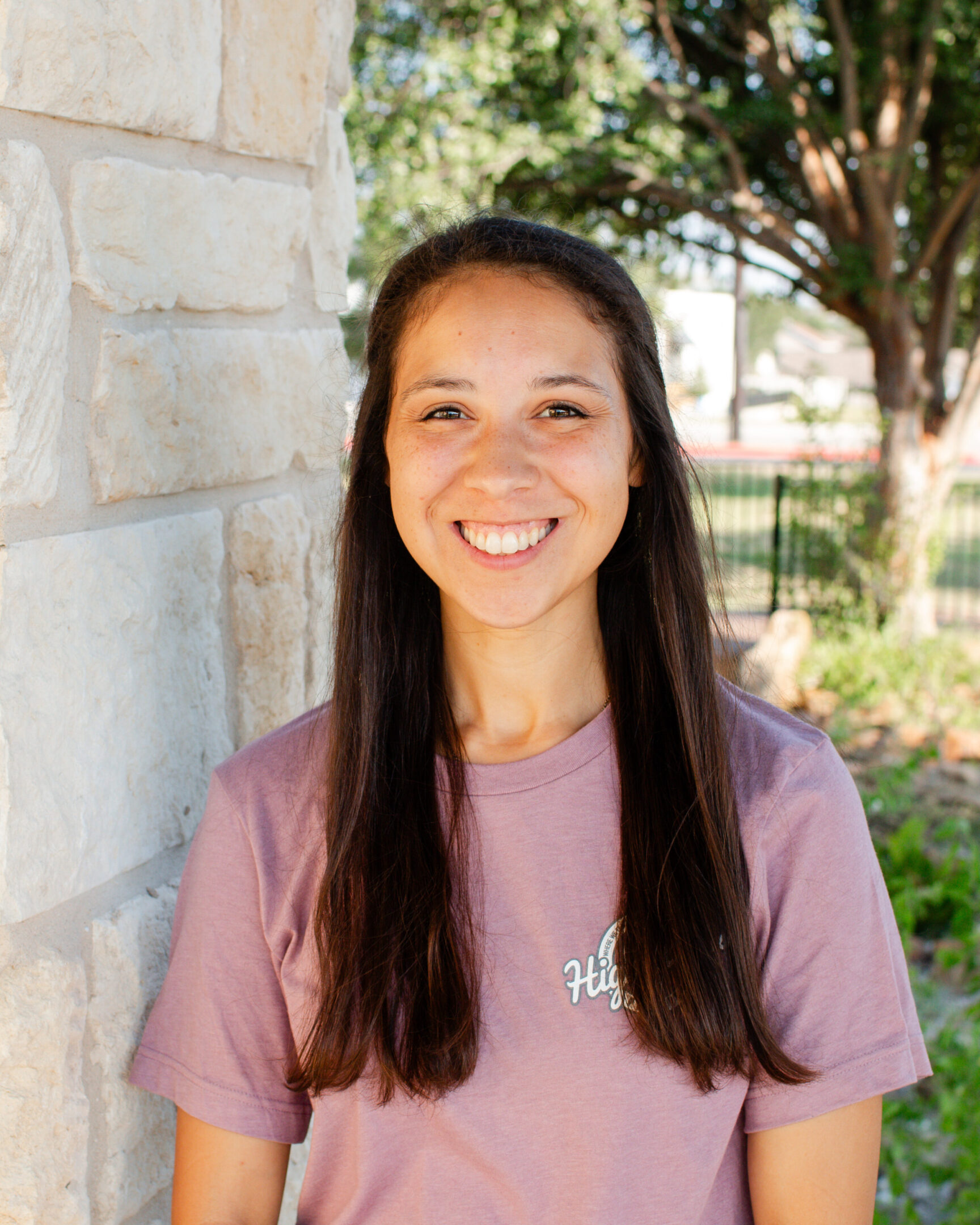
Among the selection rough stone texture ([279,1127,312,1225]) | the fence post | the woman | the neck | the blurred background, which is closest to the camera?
the woman

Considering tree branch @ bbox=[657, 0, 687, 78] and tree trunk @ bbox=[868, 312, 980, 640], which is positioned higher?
tree branch @ bbox=[657, 0, 687, 78]

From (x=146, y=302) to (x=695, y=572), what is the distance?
0.75 m

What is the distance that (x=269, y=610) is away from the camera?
1.58 m

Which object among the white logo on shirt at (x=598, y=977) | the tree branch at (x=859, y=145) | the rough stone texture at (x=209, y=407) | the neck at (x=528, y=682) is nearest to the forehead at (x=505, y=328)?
the rough stone texture at (x=209, y=407)

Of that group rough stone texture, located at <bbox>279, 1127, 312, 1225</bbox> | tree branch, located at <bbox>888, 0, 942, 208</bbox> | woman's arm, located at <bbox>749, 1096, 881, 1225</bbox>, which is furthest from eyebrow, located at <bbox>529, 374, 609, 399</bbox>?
tree branch, located at <bbox>888, 0, 942, 208</bbox>

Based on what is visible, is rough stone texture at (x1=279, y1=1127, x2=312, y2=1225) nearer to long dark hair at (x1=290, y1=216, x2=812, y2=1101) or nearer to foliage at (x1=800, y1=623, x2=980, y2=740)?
long dark hair at (x1=290, y1=216, x2=812, y2=1101)

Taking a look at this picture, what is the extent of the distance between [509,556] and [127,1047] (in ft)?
2.25

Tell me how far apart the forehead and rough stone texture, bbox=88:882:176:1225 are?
0.72m

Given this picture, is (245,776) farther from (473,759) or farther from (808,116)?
(808,116)

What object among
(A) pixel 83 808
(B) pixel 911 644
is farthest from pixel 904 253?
(A) pixel 83 808

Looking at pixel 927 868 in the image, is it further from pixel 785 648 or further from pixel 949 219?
pixel 949 219

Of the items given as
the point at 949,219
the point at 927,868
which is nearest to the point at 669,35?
the point at 949,219

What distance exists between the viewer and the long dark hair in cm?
131

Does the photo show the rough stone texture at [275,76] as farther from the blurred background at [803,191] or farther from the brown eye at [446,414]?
the blurred background at [803,191]
